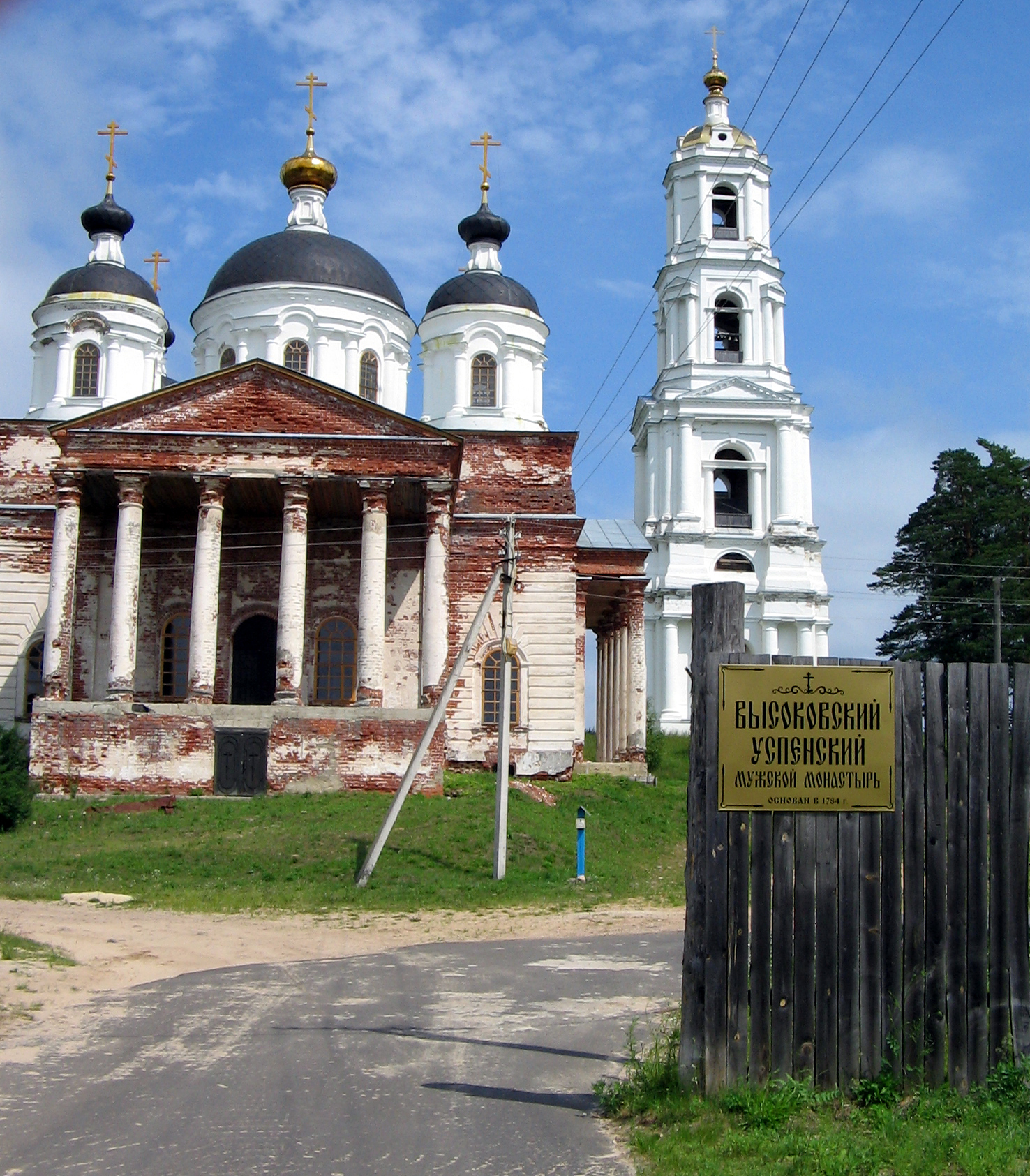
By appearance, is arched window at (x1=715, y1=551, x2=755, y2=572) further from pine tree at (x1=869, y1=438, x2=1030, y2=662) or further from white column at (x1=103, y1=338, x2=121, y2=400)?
white column at (x1=103, y1=338, x2=121, y2=400)

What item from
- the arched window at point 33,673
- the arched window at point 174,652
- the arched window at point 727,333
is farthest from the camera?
the arched window at point 727,333

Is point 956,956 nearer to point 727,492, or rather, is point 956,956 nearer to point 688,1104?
point 688,1104

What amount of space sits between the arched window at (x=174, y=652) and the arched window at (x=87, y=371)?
984 centimetres

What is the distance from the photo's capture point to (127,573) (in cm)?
2611

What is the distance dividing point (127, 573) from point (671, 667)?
25.7 metres

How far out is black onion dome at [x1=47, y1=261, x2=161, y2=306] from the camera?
36.6 meters

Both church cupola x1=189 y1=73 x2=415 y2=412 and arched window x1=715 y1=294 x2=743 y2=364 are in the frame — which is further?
arched window x1=715 y1=294 x2=743 y2=364

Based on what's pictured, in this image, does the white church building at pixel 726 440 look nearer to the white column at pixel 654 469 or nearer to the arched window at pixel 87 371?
the white column at pixel 654 469

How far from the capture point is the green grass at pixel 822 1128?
5512mm

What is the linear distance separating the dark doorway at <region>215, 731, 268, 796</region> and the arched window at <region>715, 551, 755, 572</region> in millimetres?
27143

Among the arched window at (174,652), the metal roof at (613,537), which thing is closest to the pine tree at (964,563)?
the metal roof at (613,537)

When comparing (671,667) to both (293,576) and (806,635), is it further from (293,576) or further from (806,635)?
(293,576)

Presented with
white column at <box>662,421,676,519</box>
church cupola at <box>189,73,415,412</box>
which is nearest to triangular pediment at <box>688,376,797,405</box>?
white column at <box>662,421,676,519</box>

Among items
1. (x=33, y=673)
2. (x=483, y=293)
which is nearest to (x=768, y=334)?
(x=483, y=293)
